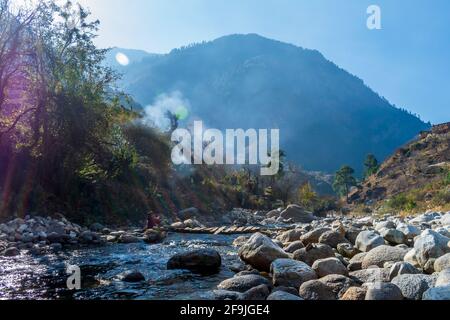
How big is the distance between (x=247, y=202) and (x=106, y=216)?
2929 cm

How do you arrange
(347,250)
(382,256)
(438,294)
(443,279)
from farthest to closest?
1. (347,250)
2. (382,256)
3. (443,279)
4. (438,294)

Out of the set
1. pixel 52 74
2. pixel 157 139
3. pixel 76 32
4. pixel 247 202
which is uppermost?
pixel 76 32

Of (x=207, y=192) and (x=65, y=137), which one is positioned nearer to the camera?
(x=65, y=137)

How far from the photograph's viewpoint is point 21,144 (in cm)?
2161

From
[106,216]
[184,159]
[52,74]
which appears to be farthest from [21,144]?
[184,159]

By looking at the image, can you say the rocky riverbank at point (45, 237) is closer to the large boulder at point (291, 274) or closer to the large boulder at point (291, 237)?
the large boulder at point (291, 237)

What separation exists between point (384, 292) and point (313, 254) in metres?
4.26

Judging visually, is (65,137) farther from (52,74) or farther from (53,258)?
(53,258)

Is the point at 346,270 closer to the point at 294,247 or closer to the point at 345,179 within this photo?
the point at 294,247

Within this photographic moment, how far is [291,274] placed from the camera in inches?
335

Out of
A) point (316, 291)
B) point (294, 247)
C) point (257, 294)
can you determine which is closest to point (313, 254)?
point (294, 247)

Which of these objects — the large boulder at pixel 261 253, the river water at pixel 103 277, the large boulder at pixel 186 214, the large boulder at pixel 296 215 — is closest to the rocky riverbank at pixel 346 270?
the large boulder at pixel 261 253

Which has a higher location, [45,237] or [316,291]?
[316,291]

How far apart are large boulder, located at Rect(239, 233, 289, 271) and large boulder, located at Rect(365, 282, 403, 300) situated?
3.94m
